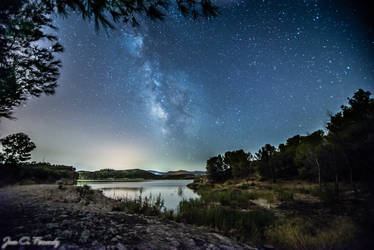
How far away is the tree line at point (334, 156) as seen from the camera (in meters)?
13.6

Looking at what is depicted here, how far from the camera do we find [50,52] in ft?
16.4

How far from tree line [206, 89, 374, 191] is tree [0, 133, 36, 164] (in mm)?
33203

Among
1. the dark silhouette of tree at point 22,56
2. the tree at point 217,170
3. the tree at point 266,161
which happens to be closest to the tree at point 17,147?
the dark silhouette of tree at point 22,56

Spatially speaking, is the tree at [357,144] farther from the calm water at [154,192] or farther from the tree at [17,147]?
the tree at [17,147]

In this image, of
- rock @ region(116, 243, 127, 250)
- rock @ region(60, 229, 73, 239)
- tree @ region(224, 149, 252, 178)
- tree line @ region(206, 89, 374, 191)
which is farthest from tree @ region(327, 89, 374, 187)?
tree @ region(224, 149, 252, 178)

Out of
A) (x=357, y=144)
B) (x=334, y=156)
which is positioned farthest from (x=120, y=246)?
(x=334, y=156)

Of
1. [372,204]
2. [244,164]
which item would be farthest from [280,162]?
[372,204]

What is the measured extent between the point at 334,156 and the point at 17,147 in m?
36.9

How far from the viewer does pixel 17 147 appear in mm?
17672

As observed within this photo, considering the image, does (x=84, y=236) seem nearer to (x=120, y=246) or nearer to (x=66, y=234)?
(x=66, y=234)

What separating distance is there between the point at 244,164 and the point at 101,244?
5060 centimetres

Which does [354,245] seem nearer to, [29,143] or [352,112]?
[29,143]

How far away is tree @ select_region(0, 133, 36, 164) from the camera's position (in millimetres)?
16636

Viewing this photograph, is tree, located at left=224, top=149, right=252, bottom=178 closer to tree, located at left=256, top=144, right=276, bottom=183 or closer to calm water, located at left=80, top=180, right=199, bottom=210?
tree, located at left=256, top=144, right=276, bottom=183
